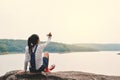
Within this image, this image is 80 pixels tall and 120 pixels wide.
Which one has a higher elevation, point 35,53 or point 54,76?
point 35,53

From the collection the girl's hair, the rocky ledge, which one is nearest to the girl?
the girl's hair

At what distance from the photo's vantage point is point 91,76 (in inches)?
458

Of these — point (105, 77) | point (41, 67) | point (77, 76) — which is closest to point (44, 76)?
point (41, 67)

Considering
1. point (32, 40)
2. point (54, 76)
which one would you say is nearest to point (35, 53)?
point (32, 40)

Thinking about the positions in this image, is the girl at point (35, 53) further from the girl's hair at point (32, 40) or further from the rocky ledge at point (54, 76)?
the rocky ledge at point (54, 76)

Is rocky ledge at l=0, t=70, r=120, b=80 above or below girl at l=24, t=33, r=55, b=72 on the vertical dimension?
below

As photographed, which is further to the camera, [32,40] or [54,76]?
[54,76]

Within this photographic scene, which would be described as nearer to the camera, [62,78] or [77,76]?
[62,78]

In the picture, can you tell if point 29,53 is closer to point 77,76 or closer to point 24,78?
point 24,78

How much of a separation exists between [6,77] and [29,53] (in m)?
1.31

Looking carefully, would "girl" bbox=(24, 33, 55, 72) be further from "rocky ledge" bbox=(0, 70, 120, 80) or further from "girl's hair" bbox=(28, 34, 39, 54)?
"rocky ledge" bbox=(0, 70, 120, 80)

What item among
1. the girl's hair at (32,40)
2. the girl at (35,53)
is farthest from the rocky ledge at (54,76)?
the girl's hair at (32,40)

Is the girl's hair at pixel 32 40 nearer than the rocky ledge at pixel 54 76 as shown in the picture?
Yes

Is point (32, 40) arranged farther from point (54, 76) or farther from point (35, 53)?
point (54, 76)
